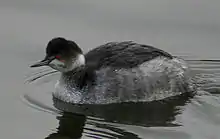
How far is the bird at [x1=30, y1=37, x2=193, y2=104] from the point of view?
849cm

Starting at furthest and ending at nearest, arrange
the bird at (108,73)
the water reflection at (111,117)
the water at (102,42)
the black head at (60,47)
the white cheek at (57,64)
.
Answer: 1. the bird at (108,73)
2. the white cheek at (57,64)
3. the black head at (60,47)
4. the water at (102,42)
5. the water reflection at (111,117)

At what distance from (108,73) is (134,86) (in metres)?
0.38

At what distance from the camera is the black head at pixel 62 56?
829 cm

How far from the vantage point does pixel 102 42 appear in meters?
10.2

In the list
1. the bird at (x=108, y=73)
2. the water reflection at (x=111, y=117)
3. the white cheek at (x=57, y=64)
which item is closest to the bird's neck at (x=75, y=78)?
the bird at (x=108, y=73)

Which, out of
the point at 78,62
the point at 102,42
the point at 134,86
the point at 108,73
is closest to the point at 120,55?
the point at 108,73

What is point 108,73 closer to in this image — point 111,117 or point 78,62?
point 78,62

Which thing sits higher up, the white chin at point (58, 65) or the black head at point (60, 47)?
the black head at point (60, 47)

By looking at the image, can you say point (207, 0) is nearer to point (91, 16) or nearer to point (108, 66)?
point (91, 16)

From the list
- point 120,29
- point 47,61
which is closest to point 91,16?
point 120,29

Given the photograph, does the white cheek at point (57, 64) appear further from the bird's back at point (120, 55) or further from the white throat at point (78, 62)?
the bird's back at point (120, 55)

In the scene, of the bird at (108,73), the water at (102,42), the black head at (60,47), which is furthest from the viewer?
the bird at (108,73)

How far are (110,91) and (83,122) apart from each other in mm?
667

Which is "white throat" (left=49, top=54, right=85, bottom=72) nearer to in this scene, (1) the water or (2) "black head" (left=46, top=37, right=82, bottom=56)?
(2) "black head" (left=46, top=37, right=82, bottom=56)
